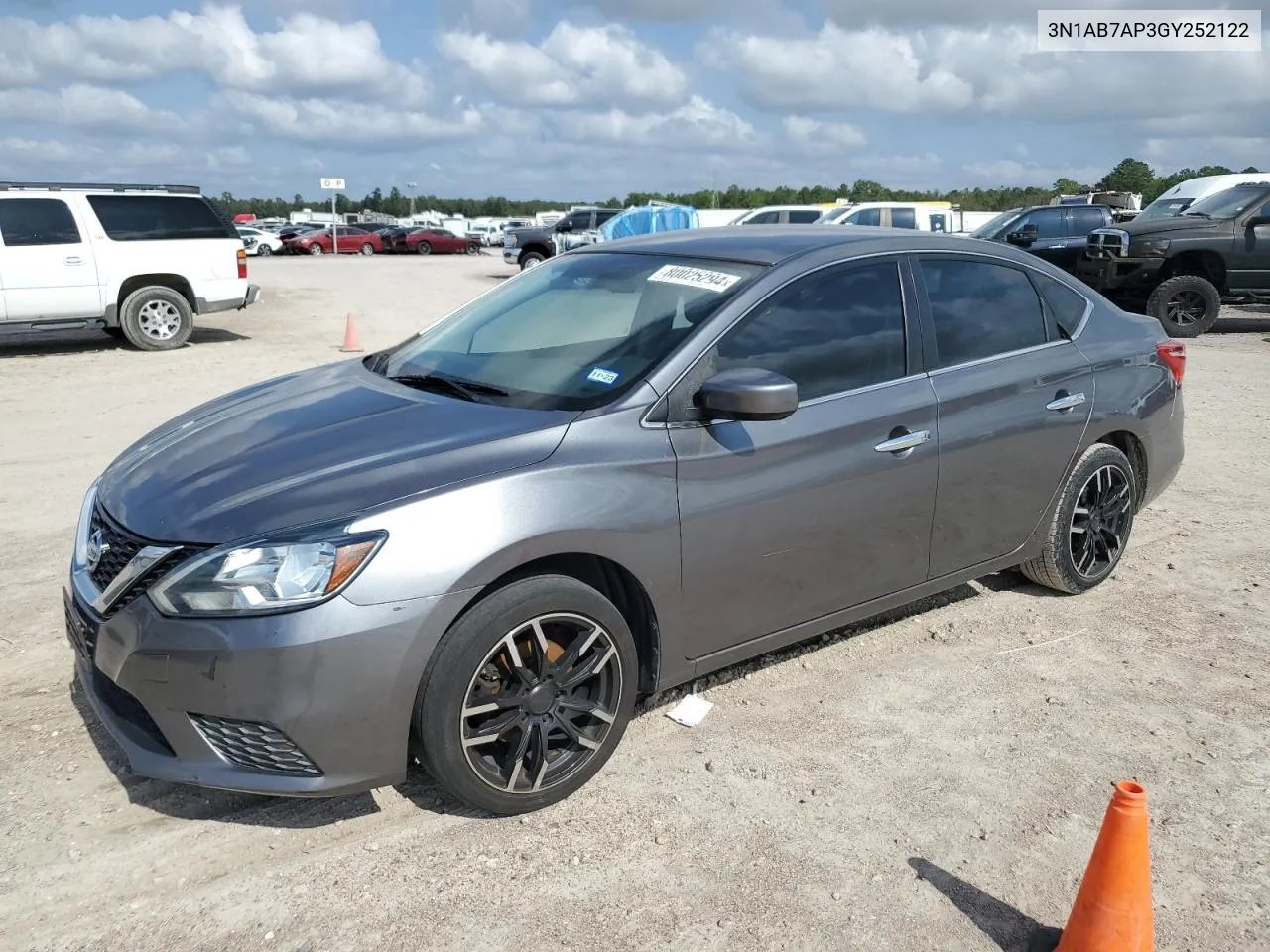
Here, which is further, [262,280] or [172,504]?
[262,280]

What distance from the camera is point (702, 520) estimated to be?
346 centimetres

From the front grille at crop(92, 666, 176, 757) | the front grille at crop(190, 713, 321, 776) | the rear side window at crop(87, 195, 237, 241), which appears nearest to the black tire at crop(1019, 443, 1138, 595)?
the front grille at crop(190, 713, 321, 776)

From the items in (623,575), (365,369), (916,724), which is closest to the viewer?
(623,575)

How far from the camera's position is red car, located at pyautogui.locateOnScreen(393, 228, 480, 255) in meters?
47.0

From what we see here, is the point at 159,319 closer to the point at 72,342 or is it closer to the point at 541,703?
the point at 72,342

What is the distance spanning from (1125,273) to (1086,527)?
37.1 feet

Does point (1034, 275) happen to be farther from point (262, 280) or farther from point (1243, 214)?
point (262, 280)

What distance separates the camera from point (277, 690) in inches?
110

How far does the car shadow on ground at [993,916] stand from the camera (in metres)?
2.76

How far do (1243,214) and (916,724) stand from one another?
1382cm

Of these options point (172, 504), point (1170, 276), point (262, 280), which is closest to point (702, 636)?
point (172, 504)

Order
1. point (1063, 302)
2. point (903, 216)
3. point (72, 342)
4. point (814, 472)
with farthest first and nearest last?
1. point (903, 216)
2. point (72, 342)
3. point (1063, 302)
4. point (814, 472)

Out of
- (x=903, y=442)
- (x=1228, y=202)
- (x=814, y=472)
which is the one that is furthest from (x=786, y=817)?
(x=1228, y=202)

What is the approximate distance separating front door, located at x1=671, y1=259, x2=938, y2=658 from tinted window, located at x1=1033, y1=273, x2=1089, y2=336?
1.01 meters
